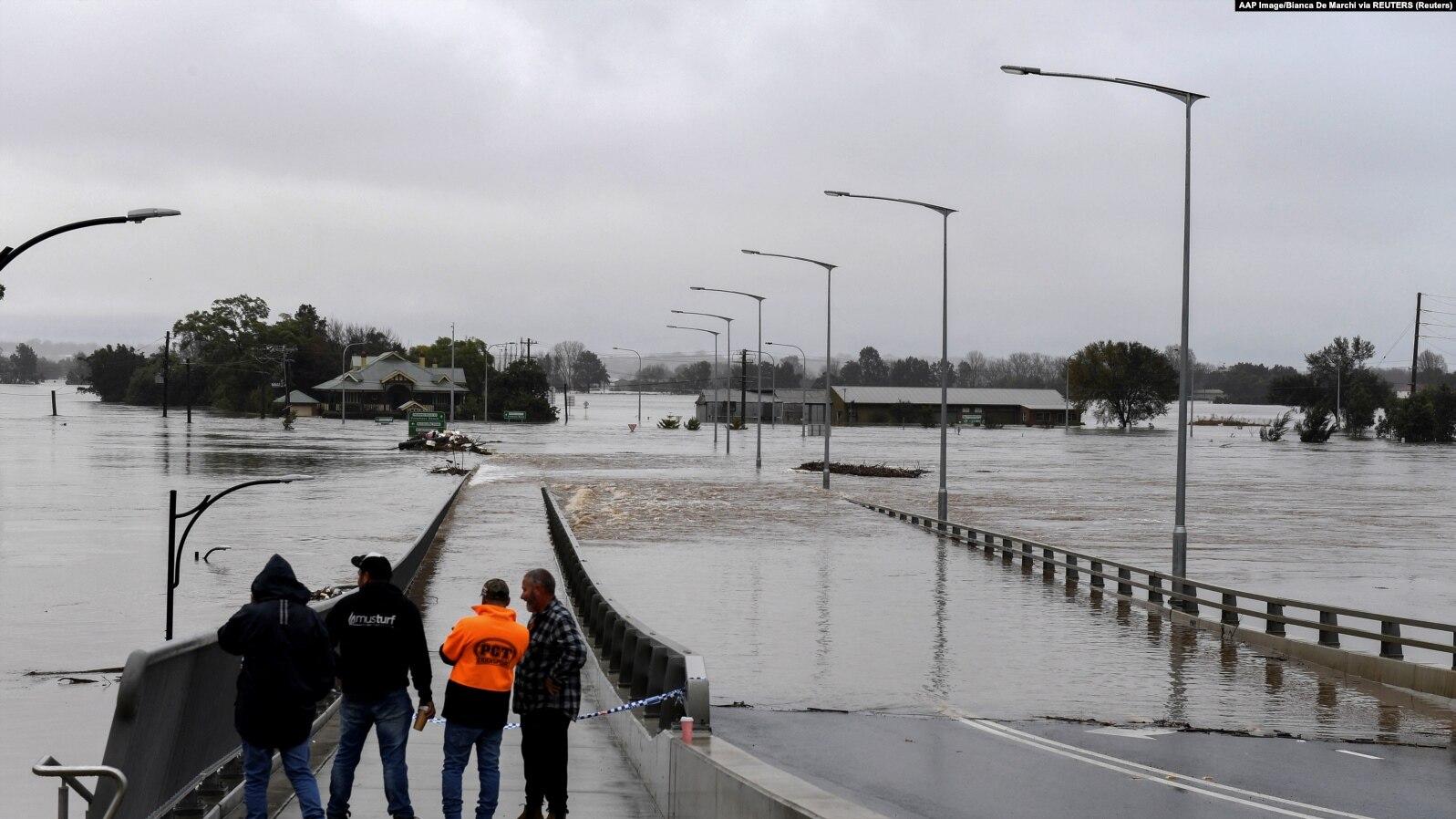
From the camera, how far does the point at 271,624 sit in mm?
7871

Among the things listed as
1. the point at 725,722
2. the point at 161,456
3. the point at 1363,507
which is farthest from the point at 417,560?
the point at 161,456

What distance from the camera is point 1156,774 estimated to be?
13914 mm

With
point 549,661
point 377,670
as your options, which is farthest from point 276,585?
point 549,661

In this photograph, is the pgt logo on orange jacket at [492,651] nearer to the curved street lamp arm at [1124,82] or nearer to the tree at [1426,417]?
the curved street lamp arm at [1124,82]

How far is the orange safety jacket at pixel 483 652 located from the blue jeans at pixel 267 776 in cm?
99

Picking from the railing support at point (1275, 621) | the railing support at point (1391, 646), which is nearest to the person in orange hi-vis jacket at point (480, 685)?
the railing support at point (1391, 646)

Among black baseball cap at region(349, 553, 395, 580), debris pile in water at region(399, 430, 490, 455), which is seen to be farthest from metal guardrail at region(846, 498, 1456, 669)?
debris pile in water at region(399, 430, 490, 455)

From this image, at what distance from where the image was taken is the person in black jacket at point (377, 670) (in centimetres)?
848

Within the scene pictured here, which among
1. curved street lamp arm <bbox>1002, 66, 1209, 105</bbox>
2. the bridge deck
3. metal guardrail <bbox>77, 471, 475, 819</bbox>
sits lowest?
the bridge deck

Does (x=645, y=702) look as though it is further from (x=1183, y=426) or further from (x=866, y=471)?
(x=866, y=471)

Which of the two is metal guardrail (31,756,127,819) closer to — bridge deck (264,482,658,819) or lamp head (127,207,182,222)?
bridge deck (264,482,658,819)

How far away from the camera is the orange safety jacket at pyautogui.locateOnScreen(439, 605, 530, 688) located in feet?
28.6

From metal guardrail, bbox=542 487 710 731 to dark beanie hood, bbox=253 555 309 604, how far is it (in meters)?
3.26

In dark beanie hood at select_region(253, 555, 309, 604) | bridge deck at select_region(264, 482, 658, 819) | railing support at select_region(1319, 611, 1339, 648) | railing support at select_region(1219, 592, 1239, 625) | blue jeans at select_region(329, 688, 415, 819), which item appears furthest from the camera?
railing support at select_region(1219, 592, 1239, 625)
